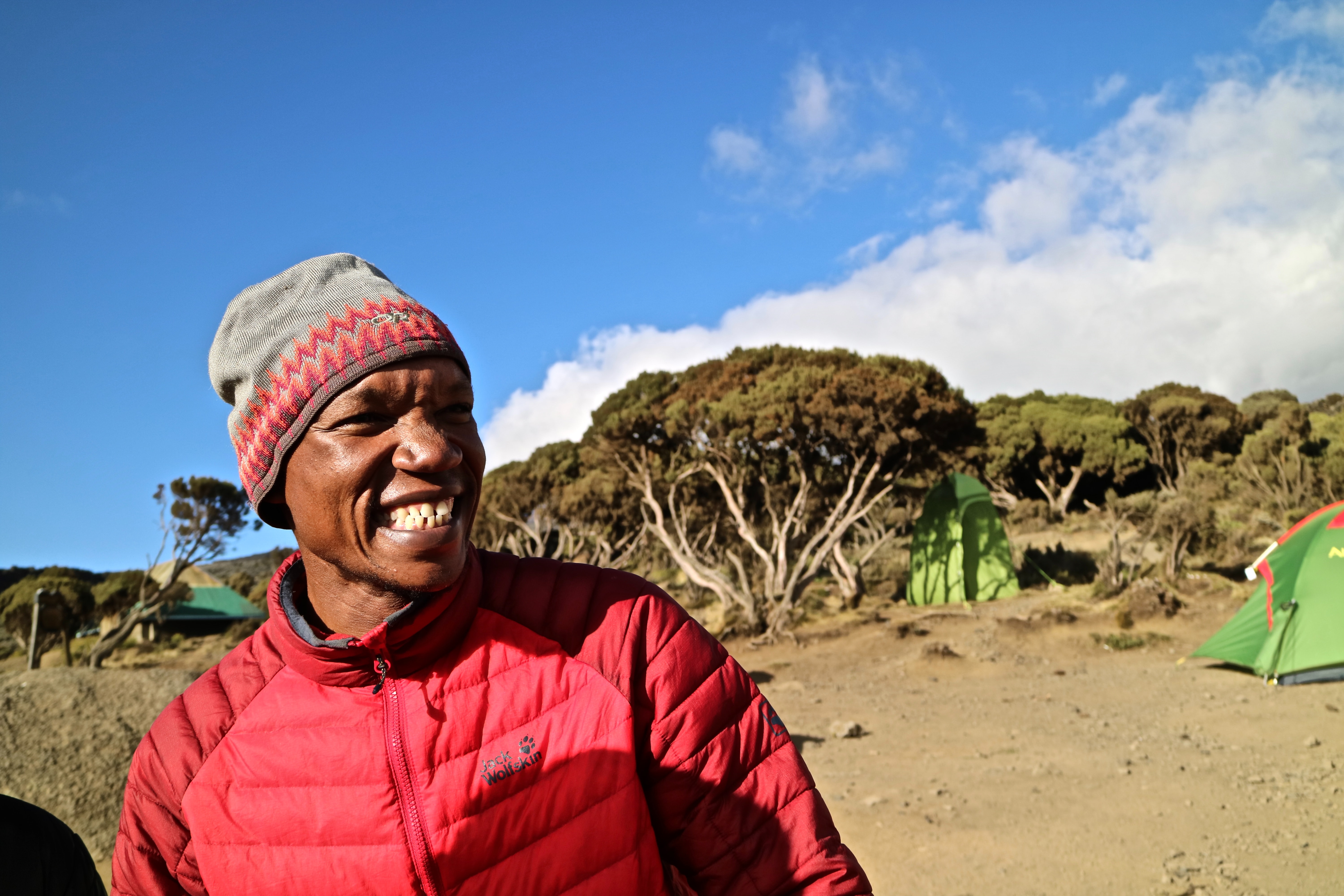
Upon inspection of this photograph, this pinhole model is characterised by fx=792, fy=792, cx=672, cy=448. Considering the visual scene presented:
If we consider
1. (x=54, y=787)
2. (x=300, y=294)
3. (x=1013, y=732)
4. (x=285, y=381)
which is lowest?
(x=1013, y=732)

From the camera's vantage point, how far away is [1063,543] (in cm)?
2138

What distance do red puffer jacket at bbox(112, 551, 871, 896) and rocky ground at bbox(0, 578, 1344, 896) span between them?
3.40 metres

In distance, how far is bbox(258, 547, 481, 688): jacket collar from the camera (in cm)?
112

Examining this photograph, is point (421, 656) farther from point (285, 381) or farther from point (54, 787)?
point (54, 787)

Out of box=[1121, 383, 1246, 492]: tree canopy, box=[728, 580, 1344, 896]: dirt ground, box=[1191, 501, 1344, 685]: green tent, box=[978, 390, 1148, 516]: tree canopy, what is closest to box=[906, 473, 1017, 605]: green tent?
box=[728, 580, 1344, 896]: dirt ground

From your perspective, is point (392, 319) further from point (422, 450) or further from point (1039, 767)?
point (1039, 767)

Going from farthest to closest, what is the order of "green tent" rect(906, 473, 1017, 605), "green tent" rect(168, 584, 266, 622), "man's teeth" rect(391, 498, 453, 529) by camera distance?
"green tent" rect(168, 584, 266, 622), "green tent" rect(906, 473, 1017, 605), "man's teeth" rect(391, 498, 453, 529)

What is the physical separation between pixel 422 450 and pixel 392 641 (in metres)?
0.27

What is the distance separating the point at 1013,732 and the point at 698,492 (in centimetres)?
1356

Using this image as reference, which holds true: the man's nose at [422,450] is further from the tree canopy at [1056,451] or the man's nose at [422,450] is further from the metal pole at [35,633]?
the tree canopy at [1056,451]

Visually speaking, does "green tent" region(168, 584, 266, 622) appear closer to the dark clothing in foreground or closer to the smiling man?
the smiling man

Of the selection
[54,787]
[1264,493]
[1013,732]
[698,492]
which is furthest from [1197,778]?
[1264,493]

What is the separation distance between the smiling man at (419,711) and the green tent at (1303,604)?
8.10m

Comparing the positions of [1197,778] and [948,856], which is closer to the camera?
[948,856]
